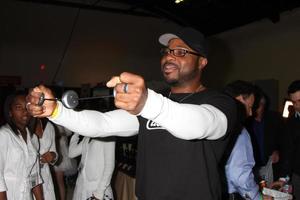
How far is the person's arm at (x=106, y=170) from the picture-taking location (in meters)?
3.42

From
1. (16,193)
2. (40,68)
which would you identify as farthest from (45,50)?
(16,193)

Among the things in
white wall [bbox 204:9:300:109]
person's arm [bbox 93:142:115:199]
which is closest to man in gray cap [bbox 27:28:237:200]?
person's arm [bbox 93:142:115:199]

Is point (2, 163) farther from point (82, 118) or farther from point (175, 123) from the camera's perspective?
point (175, 123)

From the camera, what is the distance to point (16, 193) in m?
2.75

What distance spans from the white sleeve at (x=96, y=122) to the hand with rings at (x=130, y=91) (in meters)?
0.52

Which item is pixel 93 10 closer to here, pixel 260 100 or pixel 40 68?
pixel 40 68

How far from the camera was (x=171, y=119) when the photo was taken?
1184 millimetres

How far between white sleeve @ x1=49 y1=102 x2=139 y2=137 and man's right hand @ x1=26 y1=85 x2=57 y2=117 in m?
0.05

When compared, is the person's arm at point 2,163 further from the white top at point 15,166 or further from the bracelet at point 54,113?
the bracelet at point 54,113

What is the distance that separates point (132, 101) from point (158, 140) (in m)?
0.64

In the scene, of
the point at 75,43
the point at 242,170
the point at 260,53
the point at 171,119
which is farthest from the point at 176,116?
the point at 75,43

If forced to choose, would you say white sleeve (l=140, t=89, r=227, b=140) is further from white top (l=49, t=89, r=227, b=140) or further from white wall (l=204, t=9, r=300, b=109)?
white wall (l=204, t=9, r=300, b=109)

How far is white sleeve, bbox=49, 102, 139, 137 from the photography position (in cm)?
162

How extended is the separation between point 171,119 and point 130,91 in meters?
0.17
